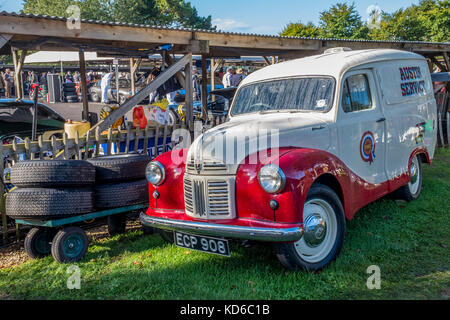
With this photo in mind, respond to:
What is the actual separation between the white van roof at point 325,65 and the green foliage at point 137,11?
49676 mm

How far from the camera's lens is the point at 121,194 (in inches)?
191

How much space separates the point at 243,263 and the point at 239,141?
1316 millimetres

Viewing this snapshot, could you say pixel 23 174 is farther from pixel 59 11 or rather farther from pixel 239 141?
pixel 59 11

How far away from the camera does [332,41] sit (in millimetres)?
11219

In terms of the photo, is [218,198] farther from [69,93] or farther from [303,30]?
[303,30]

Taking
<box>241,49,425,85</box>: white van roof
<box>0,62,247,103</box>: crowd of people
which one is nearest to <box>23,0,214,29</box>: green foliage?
<box>0,62,247,103</box>: crowd of people

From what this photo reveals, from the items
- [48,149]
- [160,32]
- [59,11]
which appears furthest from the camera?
[59,11]

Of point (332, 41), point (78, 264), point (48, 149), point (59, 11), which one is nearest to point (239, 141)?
point (78, 264)

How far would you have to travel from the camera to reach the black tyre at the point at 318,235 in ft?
12.3

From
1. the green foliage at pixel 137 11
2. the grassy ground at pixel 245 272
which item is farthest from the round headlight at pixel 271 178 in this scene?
the green foliage at pixel 137 11

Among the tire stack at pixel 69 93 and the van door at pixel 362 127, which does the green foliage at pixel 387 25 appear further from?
the van door at pixel 362 127

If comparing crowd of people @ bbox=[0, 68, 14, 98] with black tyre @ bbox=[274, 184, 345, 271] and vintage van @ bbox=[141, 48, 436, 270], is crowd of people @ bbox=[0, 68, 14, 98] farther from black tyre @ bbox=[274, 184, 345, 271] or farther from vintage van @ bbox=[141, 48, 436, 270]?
black tyre @ bbox=[274, 184, 345, 271]
